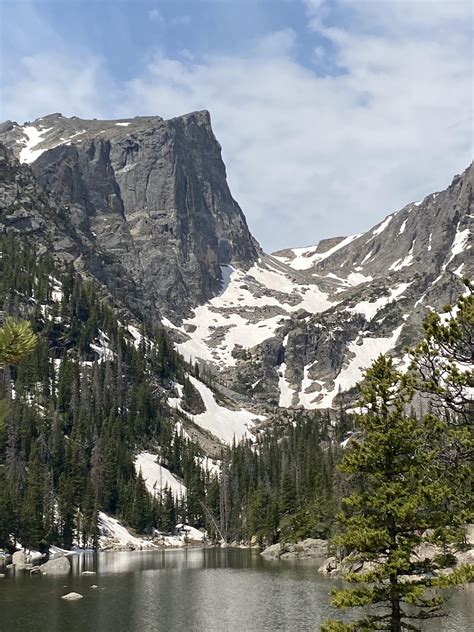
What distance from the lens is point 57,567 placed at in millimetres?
80812

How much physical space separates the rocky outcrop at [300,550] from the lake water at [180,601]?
666 inches

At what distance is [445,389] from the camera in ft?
69.8

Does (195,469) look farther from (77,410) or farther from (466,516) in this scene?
(466,516)

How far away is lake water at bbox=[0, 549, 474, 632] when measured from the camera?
4719cm

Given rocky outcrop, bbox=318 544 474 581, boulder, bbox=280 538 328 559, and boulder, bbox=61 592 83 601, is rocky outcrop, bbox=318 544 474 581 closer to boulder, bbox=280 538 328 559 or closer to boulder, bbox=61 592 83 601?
boulder, bbox=61 592 83 601

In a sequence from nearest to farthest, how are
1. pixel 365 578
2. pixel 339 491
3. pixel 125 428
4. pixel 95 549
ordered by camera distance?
pixel 365 578
pixel 339 491
pixel 95 549
pixel 125 428

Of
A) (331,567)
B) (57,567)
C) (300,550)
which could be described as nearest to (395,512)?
(331,567)

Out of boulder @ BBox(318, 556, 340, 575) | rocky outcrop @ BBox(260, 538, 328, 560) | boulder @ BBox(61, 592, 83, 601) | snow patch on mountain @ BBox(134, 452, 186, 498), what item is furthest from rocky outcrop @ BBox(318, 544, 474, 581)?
snow patch on mountain @ BBox(134, 452, 186, 498)

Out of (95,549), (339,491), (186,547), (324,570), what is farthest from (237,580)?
(186,547)

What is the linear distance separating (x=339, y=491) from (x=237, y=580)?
108 feet

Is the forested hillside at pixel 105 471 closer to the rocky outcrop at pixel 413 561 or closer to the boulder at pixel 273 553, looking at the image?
the boulder at pixel 273 553

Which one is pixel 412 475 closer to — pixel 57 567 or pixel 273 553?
pixel 57 567

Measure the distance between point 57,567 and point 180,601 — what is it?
94.5 ft

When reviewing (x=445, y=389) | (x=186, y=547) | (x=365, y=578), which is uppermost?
(x=445, y=389)
